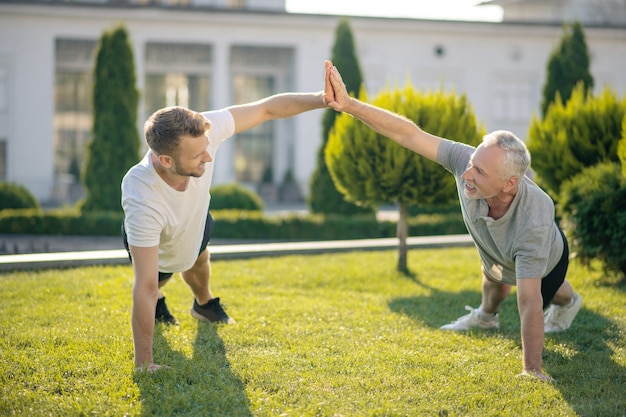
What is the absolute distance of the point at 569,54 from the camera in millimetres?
17156

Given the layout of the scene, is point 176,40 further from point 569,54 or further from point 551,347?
point 551,347

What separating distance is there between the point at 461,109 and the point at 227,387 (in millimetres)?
5258

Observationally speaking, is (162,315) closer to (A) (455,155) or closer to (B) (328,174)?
(A) (455,155)

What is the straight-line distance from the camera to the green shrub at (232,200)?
556 inches

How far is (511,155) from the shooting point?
4082 millimetres

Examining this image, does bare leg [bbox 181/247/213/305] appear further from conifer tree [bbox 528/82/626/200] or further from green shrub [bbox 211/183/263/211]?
green shrub [bbox 211/183/263/211]

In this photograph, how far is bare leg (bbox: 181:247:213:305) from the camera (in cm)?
514

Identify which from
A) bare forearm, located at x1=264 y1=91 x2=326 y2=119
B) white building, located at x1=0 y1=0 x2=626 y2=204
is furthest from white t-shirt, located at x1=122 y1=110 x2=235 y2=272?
white building, located at x1=0 y1=0 x2=626 y2=204

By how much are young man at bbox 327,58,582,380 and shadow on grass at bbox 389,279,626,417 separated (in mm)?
251

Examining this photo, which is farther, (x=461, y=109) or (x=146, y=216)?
(x=461, y=109)

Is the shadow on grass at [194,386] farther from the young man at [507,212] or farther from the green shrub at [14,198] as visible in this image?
the green shrub at [14,198]

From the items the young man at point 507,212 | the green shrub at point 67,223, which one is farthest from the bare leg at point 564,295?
the green shrub at point 67,223

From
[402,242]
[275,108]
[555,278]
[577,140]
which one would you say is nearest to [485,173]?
[555,278]

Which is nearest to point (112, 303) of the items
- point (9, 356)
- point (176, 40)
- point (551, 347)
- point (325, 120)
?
point (9, 356)
